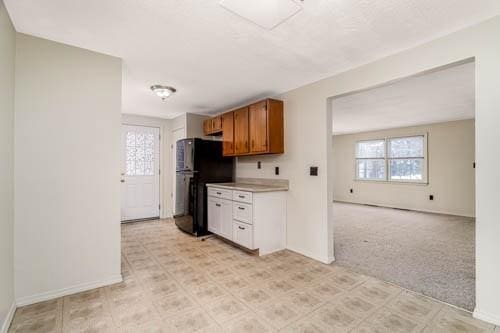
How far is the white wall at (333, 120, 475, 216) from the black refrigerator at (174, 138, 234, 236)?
518 centimetres

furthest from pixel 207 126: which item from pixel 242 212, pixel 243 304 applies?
pixel 243 304

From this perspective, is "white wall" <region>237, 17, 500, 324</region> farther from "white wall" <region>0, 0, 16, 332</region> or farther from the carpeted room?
"white wall" <region>0, 0, 16, 332</region>

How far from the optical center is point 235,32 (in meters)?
2.08

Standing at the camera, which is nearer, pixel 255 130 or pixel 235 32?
pixel 235 32

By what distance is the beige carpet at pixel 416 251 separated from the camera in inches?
96.8

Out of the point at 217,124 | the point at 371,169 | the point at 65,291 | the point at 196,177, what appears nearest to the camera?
the point at 65,291

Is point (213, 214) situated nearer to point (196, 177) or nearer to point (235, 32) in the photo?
point (196, 177)

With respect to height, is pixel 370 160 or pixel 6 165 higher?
pixel 370 160

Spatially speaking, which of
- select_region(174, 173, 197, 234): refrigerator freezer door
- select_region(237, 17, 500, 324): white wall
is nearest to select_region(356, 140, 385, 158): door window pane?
select_region(237, 17, 500, 324): white wall

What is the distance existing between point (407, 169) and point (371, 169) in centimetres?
105

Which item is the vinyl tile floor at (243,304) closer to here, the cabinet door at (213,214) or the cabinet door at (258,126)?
the cabinet door at (213,214)

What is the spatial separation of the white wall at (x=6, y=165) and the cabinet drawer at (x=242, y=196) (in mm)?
2385

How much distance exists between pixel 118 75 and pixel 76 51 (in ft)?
1.31

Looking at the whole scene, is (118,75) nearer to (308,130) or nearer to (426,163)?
(308,130)
